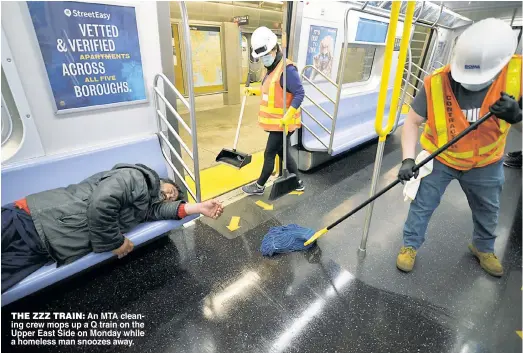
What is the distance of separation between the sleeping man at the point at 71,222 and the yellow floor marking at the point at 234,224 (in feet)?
3.18

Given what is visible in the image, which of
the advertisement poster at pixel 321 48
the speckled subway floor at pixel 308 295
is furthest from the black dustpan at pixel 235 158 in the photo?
the advertisement poster at pixel 321 48

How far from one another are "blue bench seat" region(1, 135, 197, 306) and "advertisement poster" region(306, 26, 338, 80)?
242cm

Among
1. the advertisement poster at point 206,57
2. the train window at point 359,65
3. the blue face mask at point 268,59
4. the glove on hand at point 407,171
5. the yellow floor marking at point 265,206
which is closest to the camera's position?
the glove on hand at point 407,171

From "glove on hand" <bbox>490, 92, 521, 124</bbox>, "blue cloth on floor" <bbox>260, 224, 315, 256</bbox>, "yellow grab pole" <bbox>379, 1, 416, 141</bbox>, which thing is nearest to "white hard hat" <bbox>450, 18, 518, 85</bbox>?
"glove on hand" <bbox>490, 92, 521, 124</bbox>

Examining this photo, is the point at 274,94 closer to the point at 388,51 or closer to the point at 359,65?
the point at 388,51

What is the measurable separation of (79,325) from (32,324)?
0.27 meters

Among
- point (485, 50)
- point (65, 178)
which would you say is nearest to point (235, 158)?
point (65, 178)

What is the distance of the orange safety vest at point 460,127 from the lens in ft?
5.24

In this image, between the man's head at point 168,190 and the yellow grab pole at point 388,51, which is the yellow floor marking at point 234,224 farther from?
the yellow grab pole at point 388,51

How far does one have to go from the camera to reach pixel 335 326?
1.65 m

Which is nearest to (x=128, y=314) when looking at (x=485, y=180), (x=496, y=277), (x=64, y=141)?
(x=64, y=141)

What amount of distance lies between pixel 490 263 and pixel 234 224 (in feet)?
6.92

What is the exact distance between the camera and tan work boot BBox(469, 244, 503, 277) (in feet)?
6.70

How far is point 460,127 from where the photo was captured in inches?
65.2
